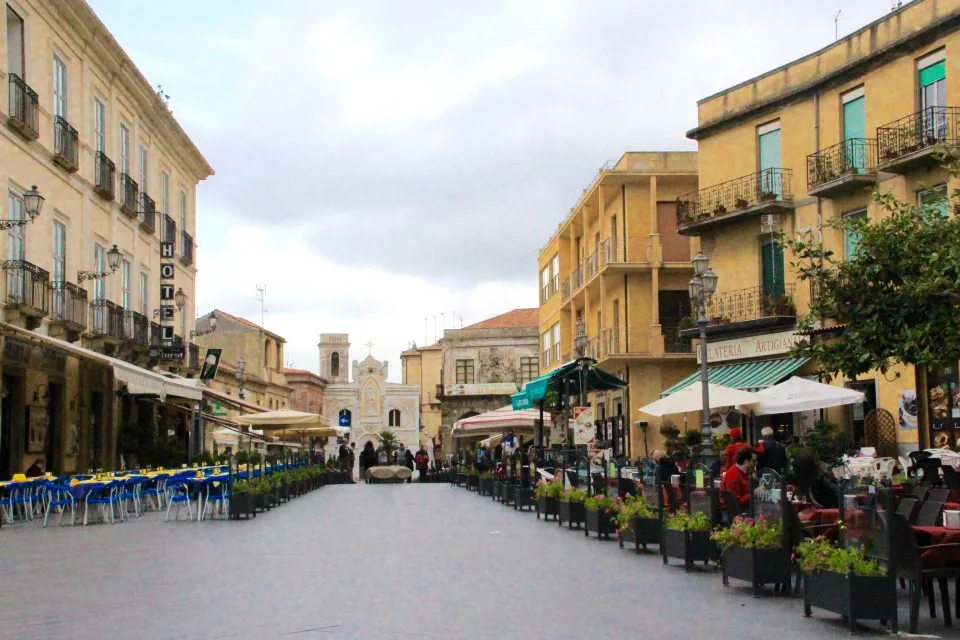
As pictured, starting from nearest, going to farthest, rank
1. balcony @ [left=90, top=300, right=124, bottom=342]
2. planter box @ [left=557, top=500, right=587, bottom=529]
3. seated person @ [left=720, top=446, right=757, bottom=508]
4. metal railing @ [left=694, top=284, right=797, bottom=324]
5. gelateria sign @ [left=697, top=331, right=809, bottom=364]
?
seated person @ [left=720, top=446, right=757, bottom=508]
planter box @ [left=557, top=500, right=587, bottom=529]
balcony @ [left=90, top=300, right=124, bottom=342]
gelateria sign @ [left=697, top=331, right=809, bottom=364]
metal railing @ [left=694, top=284, right=797, bottom=324]

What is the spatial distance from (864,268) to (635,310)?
82.9 ft

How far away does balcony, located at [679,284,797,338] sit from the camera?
31.8 meters

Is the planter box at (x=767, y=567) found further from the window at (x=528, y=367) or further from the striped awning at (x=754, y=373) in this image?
the window at (x=528, y=367)

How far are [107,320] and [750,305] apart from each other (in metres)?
17.0

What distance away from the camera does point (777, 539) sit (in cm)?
1082

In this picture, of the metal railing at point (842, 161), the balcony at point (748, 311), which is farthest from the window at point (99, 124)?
the metal railing at point (842, 161)

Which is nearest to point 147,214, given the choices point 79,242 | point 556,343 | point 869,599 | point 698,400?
point 79,242

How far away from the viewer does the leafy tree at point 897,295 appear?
16350 mm

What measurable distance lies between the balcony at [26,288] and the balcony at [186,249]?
15.8 meters

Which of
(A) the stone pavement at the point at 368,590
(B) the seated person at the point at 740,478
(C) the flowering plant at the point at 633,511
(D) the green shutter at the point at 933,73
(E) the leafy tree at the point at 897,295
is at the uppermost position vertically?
(D) the green shutter at the point at 933,73

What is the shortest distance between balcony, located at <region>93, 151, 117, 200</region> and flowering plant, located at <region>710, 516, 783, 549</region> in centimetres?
2301

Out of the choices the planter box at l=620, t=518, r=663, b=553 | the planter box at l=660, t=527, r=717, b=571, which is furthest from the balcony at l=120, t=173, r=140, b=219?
the planter box at l=660, t=527, r=717, b=571

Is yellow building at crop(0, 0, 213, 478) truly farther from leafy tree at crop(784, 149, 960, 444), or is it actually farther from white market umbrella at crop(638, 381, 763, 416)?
leafy tree at crop(784, 149, 960, 444)

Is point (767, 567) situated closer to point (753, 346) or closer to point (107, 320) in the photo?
point (753, 346)
